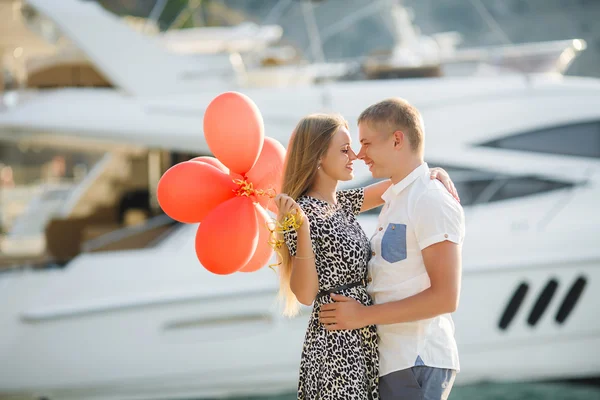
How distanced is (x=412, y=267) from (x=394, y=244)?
86mm

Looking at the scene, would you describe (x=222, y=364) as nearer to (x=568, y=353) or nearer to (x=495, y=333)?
(x=495, y=333)

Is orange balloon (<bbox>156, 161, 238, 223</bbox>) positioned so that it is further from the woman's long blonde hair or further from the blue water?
the blue water

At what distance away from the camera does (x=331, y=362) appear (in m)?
2.36

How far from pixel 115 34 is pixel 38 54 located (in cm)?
178

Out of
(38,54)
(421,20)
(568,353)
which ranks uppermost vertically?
(421,20)

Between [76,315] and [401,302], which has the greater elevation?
[401,302]

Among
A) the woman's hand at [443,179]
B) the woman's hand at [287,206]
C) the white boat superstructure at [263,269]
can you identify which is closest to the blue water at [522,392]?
the white boat superstructure at [263,269]

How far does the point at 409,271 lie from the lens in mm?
2338

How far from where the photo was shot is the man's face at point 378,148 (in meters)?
2.37

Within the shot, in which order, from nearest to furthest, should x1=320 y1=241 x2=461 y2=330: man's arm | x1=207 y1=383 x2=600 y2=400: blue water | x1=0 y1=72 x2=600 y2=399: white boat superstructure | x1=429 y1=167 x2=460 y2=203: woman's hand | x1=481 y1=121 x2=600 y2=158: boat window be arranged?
x1=320 y1=241 x2=461 y2=330: man's arm < x1=429 y1=167 x2=460 y2=203: woman's hand < x1=0 y1=72 x2=600 y2=399: white boat superstructure < x1=207 y1=383 x2=600 y2=400: blue water < x1=481 y1=121 x2=600 y2=158: boat window

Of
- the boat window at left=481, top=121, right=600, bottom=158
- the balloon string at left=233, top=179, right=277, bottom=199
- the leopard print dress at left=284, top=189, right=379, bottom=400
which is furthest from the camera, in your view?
the boat window at left=481, top=121, right=600, bottom=158

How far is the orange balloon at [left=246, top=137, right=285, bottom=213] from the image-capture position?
8.61ft

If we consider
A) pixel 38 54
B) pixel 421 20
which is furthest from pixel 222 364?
pixel 421 20

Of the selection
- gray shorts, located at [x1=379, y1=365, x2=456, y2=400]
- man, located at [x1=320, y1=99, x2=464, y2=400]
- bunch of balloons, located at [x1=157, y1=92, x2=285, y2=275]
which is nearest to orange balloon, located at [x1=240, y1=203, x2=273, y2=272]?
bunch of balloons, located at [x1=157, y1=92, x2=285, y2=275]
